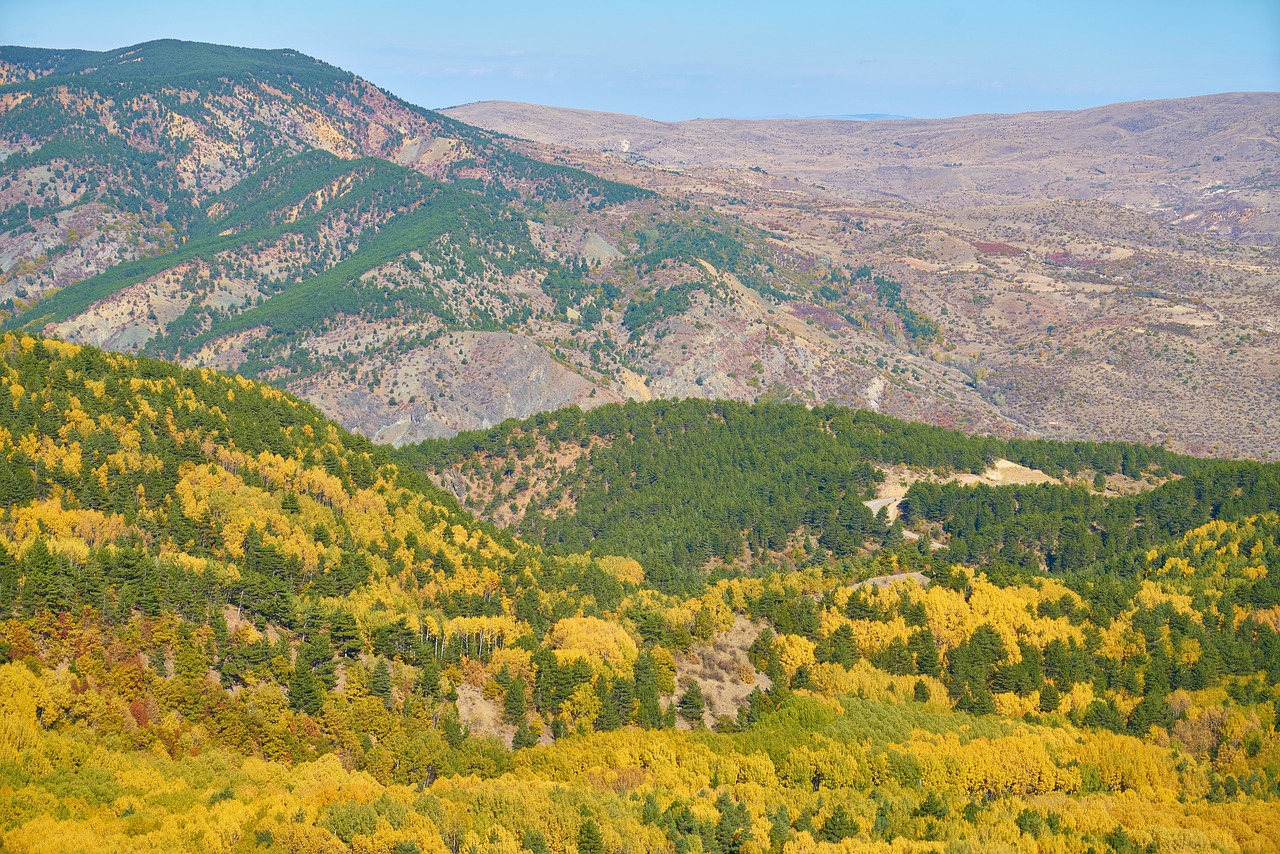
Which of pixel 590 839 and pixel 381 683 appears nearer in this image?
pixel 590 839

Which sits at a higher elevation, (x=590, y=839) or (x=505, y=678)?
(x=505, y=678)

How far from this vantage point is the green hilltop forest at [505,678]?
9169cm

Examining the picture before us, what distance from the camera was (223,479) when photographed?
148 meters

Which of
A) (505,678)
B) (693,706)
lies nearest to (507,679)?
(505,678)

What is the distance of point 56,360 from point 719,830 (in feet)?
390

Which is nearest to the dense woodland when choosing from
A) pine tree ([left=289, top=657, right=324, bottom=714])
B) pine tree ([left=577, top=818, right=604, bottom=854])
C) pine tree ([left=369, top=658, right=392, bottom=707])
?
pine tree ([left=289, top=657, right=324, bottom=714])

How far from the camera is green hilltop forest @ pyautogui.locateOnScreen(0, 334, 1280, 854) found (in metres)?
91.7

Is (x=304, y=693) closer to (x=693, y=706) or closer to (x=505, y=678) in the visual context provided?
(x=505, y=678)

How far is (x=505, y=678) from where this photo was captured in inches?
4769

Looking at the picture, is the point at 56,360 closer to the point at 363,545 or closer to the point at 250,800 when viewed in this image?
the point at 363,545

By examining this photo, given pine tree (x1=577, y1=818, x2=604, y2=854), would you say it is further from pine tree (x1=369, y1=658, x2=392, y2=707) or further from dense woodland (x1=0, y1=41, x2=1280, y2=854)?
pine tree (x1=369, y1=658, x2=392, y2=707)

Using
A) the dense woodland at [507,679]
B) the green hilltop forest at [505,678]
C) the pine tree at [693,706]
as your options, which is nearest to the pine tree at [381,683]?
the dense woodland at [507,679]

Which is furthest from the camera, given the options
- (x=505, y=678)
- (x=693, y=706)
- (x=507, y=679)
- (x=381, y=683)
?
(x=693, y=706)

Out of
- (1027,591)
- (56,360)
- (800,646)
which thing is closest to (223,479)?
(56,360)
